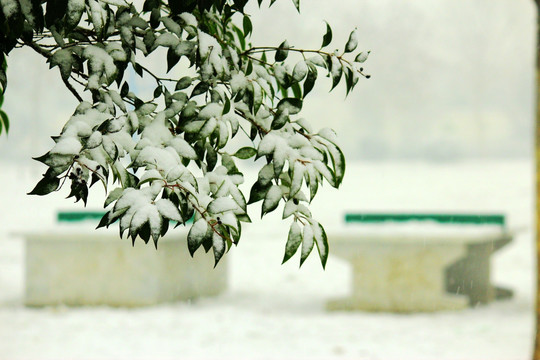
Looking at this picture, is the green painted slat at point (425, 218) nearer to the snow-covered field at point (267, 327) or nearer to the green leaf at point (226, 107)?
the snow-covered field at point (267, 327)

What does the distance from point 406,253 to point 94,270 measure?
103 inches

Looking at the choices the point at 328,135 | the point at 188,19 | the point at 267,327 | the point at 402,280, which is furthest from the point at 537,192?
the point at 188,19

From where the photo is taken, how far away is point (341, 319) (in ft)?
18.2

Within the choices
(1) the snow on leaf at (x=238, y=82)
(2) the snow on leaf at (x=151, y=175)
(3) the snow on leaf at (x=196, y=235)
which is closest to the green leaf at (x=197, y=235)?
(3) the snow on leaf at (x=196, y=235)

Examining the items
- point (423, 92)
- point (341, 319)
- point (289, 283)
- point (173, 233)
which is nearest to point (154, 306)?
point (173, 233)

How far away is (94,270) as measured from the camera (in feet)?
19.5

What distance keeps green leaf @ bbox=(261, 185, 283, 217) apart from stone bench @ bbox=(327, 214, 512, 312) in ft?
13.2

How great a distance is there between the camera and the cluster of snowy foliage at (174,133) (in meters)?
1.34

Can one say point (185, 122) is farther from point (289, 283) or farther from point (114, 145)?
point (289, 283)

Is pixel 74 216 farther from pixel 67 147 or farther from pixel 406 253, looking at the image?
pixel 67 147

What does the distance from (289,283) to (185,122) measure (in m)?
6.33

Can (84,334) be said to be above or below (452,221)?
below

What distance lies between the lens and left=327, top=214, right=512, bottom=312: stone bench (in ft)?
18.2

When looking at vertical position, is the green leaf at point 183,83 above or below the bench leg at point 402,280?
above
